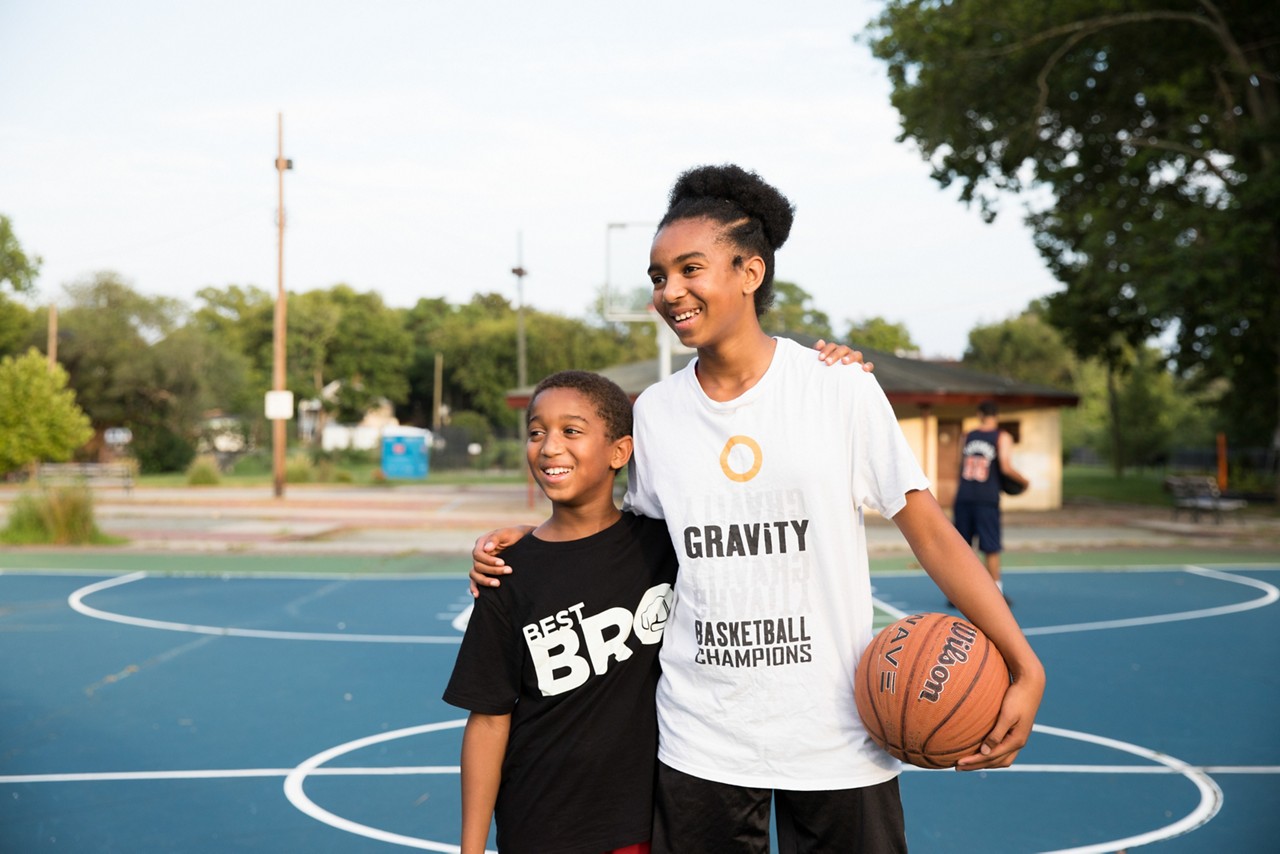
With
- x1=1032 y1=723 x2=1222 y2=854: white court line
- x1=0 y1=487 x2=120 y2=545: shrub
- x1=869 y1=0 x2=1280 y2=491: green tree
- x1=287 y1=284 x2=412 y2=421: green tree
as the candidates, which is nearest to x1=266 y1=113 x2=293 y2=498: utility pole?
x1=0 y1=487 x2=120 y2=545: shrub

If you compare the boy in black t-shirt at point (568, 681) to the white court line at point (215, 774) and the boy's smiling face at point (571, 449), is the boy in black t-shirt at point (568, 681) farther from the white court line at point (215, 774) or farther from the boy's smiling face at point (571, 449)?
the white court line at point (215, 774)

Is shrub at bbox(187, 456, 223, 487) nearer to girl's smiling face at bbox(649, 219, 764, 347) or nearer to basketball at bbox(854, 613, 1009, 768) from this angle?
girl's smiling face at bbox(649, 219, 764, 347)

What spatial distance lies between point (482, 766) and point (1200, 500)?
19.6 m

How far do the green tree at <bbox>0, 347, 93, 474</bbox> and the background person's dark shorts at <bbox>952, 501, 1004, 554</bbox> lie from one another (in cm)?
2661

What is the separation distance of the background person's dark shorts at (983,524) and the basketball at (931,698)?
817 centimetres

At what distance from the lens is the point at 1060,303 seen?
85.7ft

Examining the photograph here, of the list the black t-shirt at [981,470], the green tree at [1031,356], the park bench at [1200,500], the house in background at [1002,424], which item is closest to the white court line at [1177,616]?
the black t-shirt at [981,470]

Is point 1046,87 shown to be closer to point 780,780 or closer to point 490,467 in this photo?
point 780,780

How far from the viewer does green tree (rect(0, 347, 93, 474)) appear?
29.7 meters

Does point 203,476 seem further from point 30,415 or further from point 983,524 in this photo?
point 983,524

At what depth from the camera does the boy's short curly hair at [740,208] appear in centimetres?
246

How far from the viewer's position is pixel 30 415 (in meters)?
30.0

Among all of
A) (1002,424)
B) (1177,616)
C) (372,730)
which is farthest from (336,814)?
(1002,424)

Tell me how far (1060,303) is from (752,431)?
25.7m
